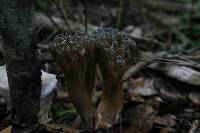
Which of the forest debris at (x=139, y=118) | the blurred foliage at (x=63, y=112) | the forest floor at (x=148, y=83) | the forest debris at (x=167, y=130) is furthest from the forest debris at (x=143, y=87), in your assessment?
the blurred foliage at (x=63, y=112)

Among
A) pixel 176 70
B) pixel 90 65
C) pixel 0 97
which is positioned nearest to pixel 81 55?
pixel 90 65

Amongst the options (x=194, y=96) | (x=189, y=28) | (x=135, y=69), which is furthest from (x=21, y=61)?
(x=189, y=28)

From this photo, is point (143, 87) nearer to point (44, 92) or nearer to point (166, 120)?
point (166, 120)

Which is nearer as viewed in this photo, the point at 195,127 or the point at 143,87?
the point at 195,127

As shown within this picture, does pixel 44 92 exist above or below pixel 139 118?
above

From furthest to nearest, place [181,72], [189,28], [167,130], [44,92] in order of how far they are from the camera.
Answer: [189,28] → [181,72] → [167,130] → [44,92]

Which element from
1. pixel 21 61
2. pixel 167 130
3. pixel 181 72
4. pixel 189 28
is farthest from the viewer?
pixel 189 28

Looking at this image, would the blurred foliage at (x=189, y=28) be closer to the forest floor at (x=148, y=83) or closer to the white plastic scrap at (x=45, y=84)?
the forest floor at (x=148, y=83)

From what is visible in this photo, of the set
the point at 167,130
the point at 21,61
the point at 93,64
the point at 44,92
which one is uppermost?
the point at 21,61
